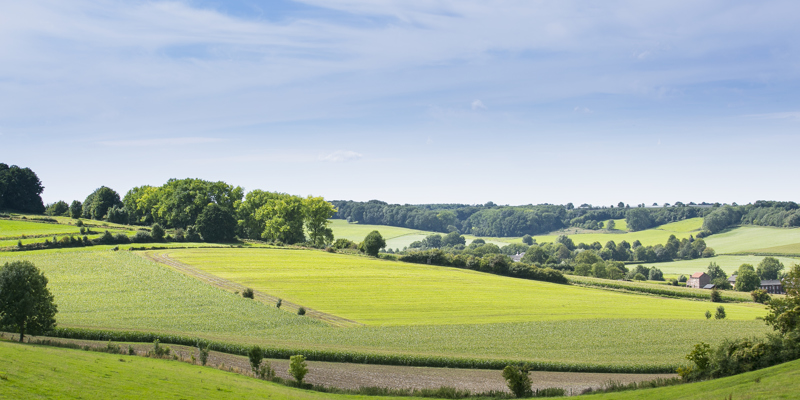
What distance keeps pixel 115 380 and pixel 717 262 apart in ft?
458

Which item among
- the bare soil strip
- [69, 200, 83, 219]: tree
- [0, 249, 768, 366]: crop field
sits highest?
[69, 200, 83, 219]: tree

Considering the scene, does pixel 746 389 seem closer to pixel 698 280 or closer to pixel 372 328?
pixel 372 328

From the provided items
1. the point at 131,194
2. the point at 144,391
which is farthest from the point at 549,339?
the point at 131,194

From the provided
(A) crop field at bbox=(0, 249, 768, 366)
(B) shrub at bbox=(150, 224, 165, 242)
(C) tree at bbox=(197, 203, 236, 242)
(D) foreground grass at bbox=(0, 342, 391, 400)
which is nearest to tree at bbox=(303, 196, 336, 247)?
(C) tree at bbox=(197, 203, 236, 242)

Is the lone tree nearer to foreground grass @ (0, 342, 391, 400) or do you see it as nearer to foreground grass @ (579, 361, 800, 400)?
foreground grass @ (0, 342, 391, 400)

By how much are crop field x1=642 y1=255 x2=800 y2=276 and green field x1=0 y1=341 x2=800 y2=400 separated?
111 meters

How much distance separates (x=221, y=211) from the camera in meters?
97.8

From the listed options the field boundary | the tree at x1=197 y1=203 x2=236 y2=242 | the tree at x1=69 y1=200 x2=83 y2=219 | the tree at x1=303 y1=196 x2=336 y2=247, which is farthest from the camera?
the tree at x1=69 y1=200 x2=83 y2=219

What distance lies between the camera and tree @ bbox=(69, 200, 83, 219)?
12131 centimetres

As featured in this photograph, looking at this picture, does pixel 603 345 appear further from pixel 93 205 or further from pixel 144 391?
pixel 93 205

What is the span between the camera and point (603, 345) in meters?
40.7

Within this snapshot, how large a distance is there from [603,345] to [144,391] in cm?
3483

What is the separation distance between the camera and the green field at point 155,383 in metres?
16.9

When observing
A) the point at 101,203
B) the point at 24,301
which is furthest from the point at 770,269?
the point at 101,203
